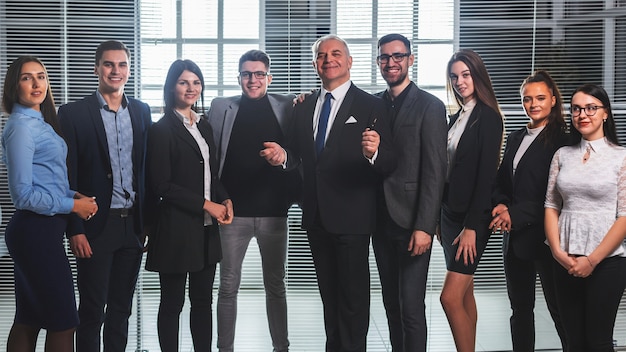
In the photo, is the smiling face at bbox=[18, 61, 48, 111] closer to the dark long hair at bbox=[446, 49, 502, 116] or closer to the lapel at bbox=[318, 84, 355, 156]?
the lapel at bbox=[318, 84, 355, 156]

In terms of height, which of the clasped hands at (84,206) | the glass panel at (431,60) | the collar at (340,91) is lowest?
the clasped hands at (84,206)

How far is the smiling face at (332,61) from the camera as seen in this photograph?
344 cm

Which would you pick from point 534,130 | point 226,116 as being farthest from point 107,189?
point 534,130

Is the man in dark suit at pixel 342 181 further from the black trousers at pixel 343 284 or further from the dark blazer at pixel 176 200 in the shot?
the dark blazer at pixel 176 200

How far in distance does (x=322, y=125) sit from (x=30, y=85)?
1336 millimetres

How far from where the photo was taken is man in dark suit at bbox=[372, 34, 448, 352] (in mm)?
3355

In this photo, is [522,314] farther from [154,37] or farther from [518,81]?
[154,37]

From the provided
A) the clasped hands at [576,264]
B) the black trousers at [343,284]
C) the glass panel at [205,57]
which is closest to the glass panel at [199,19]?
the glass panel at [205,57]

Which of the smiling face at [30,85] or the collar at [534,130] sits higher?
the smiling face at [30,85]

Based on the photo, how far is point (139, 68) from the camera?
4301 mm

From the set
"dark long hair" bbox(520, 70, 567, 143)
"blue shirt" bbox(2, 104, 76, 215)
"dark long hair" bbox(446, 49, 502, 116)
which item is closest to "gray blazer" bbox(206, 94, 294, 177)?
"blue shirt" bbox(2, 104, 76, 215)

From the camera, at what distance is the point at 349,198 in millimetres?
3445

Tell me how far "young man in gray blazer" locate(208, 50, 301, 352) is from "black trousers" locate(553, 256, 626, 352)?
1.45m

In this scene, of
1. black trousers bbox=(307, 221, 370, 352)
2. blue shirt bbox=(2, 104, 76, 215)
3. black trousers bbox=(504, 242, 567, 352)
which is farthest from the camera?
black trousers bbox=(504, 242, 567, 352)
